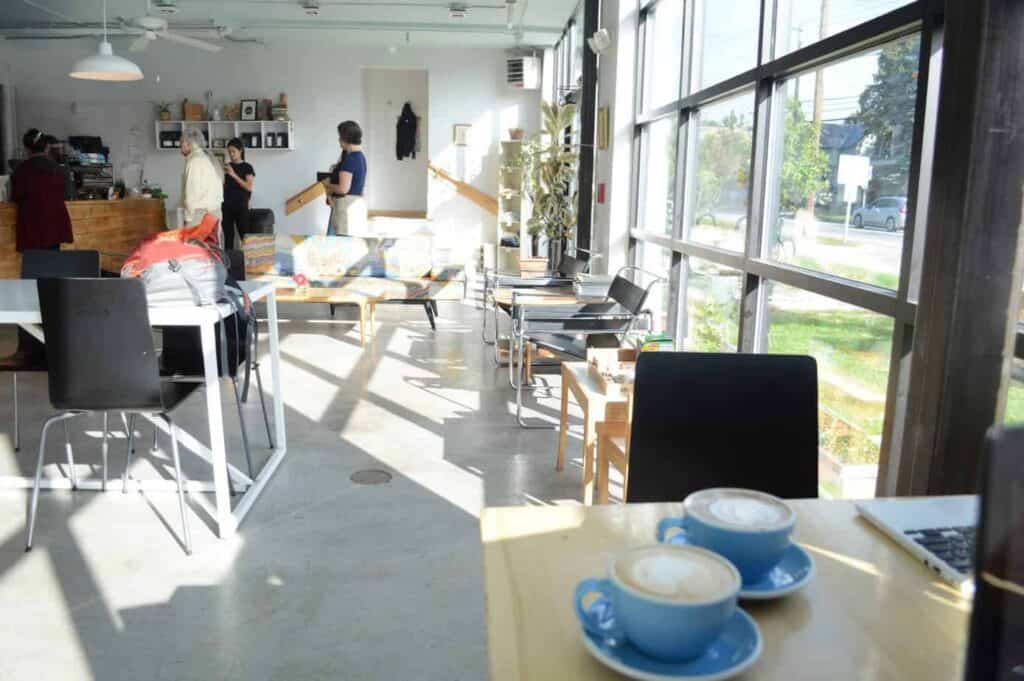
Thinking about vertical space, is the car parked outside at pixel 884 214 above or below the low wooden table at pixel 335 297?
above

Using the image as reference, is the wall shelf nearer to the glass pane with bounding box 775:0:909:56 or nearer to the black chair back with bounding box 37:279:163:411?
the glass pane with bounding box 775:0:909:56

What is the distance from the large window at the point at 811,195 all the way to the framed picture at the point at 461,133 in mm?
7329

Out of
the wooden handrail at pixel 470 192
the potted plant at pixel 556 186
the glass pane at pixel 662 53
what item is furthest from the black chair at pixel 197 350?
the wooden handrail at pixel 470 192

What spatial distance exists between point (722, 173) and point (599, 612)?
381 centimetres

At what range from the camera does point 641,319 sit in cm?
456

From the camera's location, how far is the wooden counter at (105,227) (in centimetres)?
672

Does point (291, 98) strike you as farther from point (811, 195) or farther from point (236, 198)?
point (811, 195)

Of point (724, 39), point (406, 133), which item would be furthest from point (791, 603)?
point (406, 133)

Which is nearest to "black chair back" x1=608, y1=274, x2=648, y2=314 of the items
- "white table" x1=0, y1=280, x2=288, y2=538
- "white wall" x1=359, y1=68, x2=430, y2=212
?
"white table" x1=0, y1=280, x2=288, y2=538

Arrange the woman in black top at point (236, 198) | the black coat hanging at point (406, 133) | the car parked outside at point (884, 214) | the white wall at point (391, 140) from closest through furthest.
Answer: the car parked outside at point (884, 214)
the woman in black top at point (236, 198)
the black coat hanging at point (406, 133)
the white wall at point (391, 140)

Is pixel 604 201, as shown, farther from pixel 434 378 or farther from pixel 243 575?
pixel 243 575

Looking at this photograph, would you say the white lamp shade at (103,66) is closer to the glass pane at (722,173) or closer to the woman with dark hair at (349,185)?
the woman with dark hair at (349,185)

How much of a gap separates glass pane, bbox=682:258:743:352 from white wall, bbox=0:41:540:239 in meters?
7.89

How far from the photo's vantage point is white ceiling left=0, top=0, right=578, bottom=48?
921 centimetres
